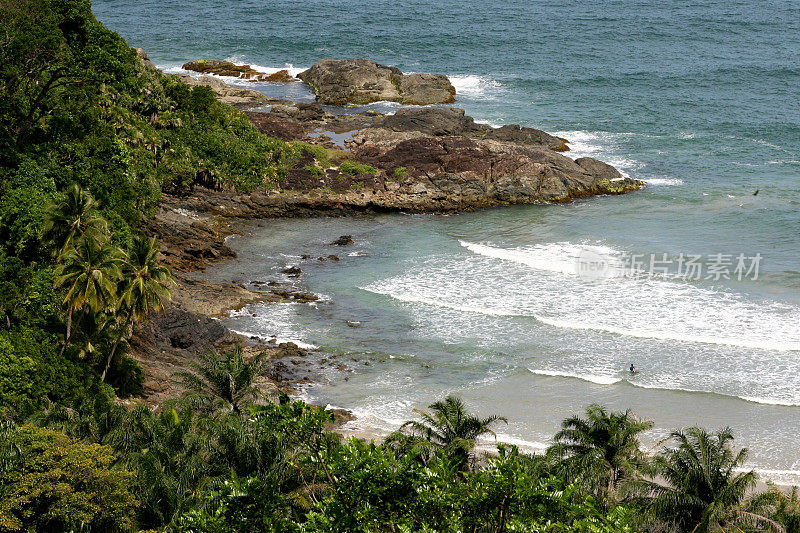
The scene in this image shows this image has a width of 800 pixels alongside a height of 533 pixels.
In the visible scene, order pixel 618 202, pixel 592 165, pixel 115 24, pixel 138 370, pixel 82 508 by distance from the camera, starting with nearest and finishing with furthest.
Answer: pixel 82 508, pixel 138 370, pixel 618 202, pixel 592 165, pixel 115 24

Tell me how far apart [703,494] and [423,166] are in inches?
1815

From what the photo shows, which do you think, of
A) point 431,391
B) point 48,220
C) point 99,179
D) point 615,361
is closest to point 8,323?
point 48,220

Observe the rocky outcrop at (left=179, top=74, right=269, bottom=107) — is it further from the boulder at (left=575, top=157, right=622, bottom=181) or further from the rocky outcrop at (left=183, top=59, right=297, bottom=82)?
the boulder at (left=575, top=157, right=622, bottom=181)

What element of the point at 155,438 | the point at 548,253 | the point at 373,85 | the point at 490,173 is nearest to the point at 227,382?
the point at 155,438

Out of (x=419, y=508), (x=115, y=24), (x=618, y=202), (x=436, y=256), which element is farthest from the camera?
(x=115, y=24)

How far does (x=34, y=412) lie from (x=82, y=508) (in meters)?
7.71

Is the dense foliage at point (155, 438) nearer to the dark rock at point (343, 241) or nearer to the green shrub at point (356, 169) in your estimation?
the dark rock at point (343, 241)

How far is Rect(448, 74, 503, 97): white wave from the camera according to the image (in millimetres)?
95438

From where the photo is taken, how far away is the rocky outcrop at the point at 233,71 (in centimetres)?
10125

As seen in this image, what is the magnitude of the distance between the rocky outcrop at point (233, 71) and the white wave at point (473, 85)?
20857 millimetres

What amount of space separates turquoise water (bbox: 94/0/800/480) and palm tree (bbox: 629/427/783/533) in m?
9.19

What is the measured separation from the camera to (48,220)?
33.4 metres

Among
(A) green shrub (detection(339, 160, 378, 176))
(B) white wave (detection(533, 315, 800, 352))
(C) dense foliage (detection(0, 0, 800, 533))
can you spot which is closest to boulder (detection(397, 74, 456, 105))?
(A) green shrub (detection(339, 160, 378, 176))

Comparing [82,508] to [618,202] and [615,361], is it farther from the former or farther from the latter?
[618,202]
